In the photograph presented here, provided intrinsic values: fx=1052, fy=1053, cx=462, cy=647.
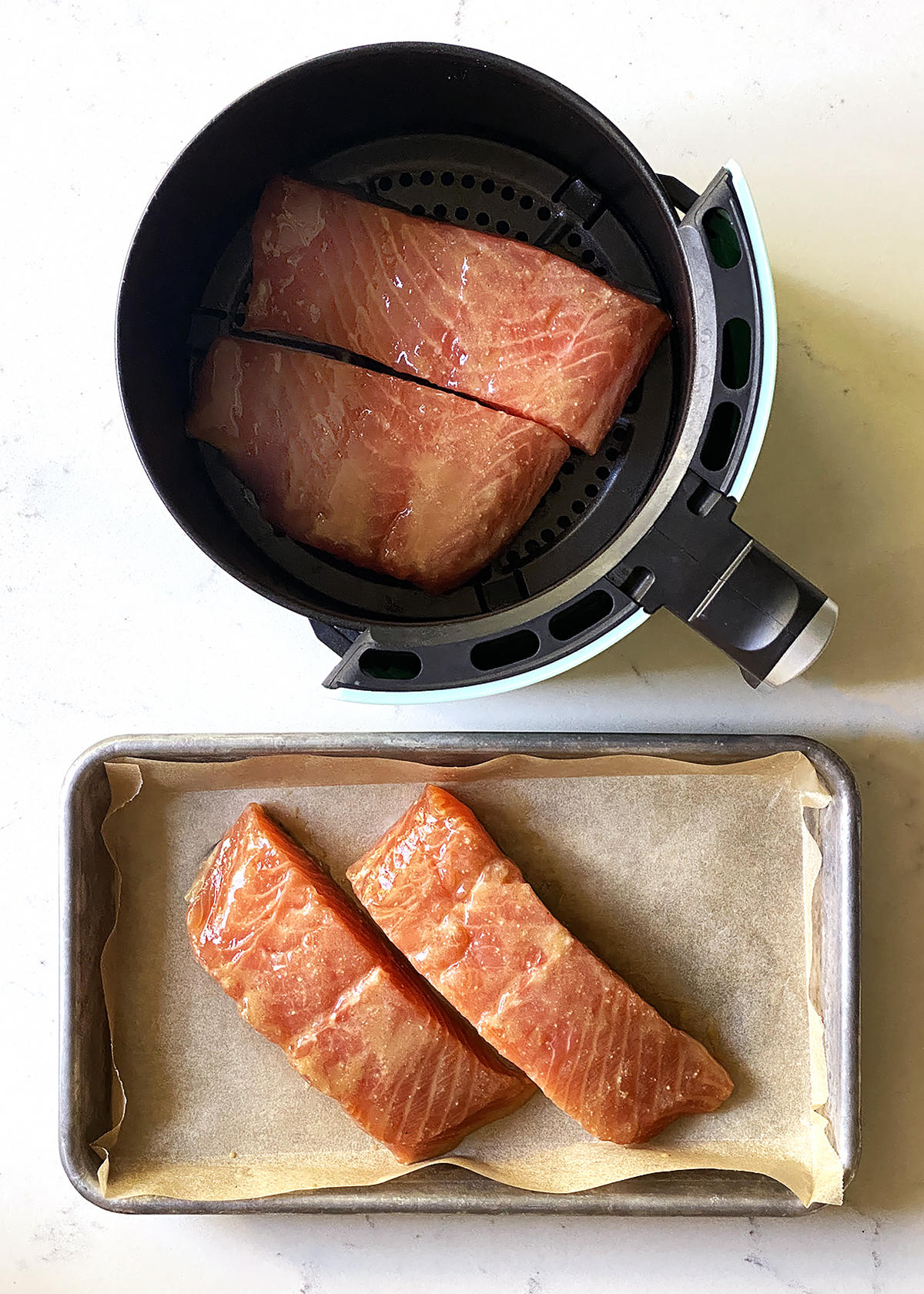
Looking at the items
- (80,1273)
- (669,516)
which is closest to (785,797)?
(669,516)

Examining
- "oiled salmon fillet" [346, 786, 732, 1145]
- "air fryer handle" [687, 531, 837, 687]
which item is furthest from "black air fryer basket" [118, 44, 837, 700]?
"oiled salmon fillet" [346, 786, 732, 1145]

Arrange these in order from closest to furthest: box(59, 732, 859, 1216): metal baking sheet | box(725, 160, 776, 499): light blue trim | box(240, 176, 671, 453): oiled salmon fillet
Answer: box(725, 160, 776, 499): light blue trim
box(240, 176, 671, 453): oiled salmon fillet
box(59, 732, 859, 1216): metal baking sheet

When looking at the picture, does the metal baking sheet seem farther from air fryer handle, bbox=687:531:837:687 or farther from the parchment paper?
air fryer handle, bbox=687:531:837:687

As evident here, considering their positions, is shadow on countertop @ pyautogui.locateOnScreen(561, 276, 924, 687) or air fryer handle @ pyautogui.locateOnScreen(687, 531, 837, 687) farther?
shadow on countertop @ pyautogui.locateOnScreen(561, 276, 924, 687)

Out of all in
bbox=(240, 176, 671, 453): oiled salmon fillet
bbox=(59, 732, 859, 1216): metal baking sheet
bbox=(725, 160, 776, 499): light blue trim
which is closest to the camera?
bbox=(725, 160, 776, 499): light blue trim

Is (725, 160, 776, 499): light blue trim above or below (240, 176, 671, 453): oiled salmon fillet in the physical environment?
below

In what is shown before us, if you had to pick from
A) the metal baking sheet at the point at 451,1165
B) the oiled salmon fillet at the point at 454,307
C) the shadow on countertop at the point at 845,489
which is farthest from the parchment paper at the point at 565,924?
the oiled salmon fillet at the point at 454,307

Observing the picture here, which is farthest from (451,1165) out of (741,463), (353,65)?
(353,65)
